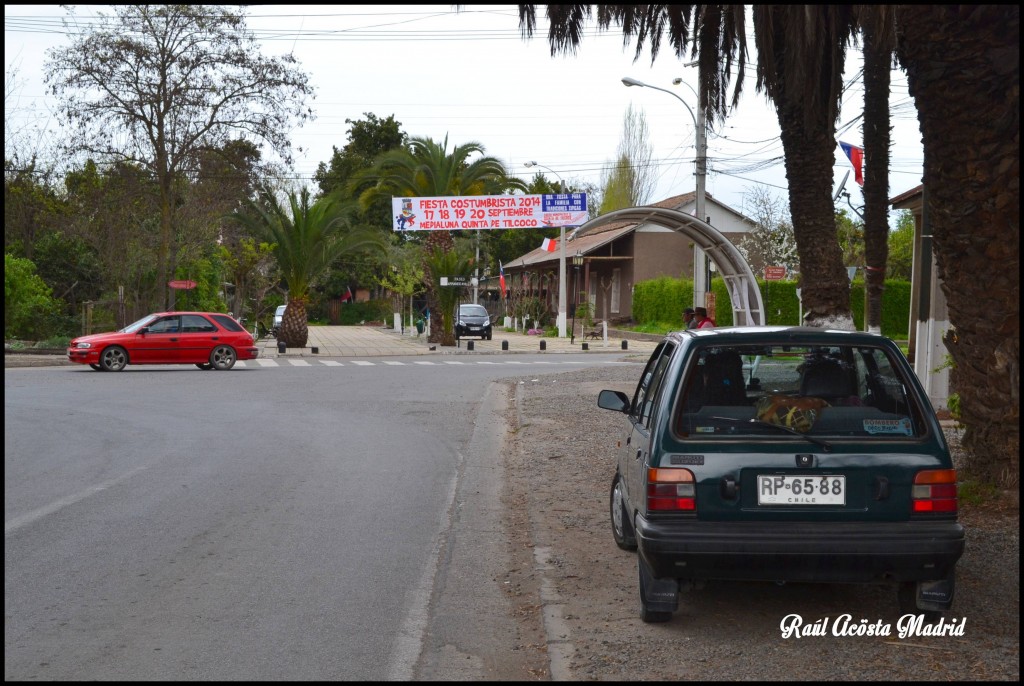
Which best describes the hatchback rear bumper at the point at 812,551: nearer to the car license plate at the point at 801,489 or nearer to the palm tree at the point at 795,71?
the car license plate at the point at 801,489

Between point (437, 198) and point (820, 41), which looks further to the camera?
point (437, 198)

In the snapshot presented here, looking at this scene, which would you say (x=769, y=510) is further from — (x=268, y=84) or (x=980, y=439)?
(x=268, y=84)

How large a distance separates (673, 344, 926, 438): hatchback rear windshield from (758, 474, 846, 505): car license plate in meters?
0.25

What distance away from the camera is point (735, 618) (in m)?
5.61

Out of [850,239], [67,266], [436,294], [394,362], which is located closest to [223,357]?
[394,362]

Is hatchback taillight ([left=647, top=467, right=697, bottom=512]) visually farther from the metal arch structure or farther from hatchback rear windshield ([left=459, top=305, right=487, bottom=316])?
hatchback rear windshield ([left=459, top=305, right=487, bottom=316])

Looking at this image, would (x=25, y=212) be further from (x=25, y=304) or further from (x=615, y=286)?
(x=615, y=286)

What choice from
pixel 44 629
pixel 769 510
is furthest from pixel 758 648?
pixel 44 629

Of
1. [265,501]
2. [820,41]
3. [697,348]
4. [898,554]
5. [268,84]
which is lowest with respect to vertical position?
[265,501]

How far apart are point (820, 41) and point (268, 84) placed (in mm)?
28310

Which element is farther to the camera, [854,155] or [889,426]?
[854,155]

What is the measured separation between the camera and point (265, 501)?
30.2 feet

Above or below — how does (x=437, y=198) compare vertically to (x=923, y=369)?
above

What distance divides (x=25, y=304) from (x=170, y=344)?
7884mm
